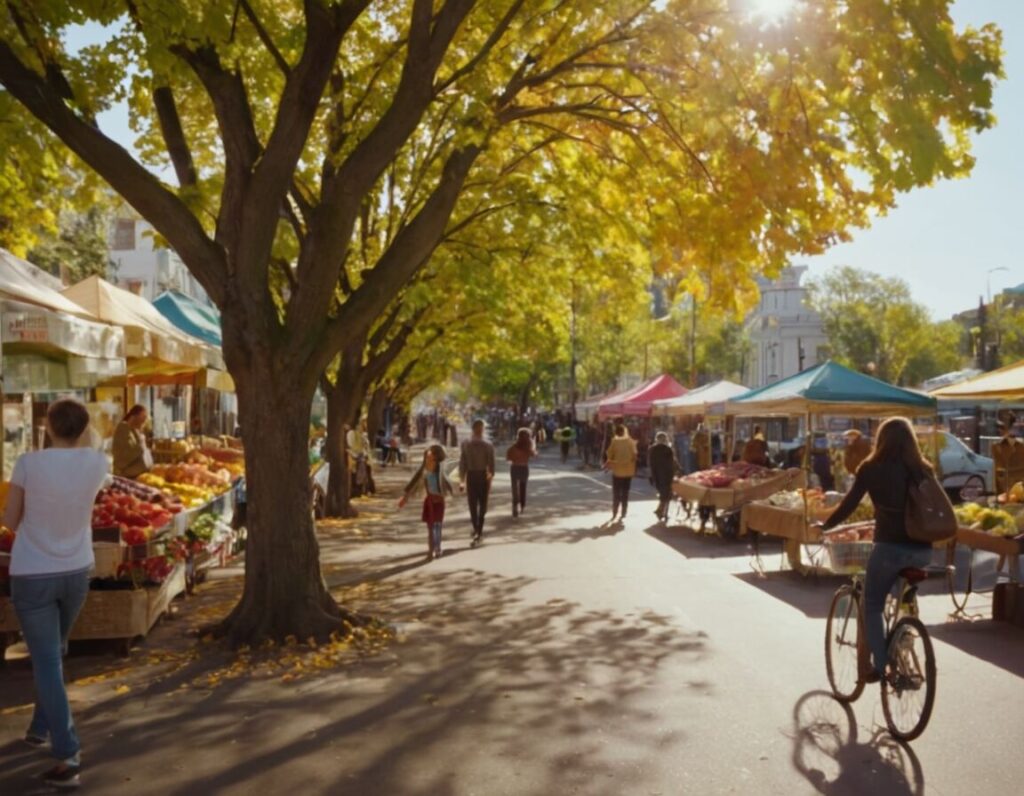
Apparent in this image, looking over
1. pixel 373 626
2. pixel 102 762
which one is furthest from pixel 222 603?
pixel 102 762

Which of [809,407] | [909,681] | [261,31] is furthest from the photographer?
[809,407]

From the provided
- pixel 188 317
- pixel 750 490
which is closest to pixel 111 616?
pixel 188 317

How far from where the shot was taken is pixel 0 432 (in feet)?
38.8

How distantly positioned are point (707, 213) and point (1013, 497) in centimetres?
567

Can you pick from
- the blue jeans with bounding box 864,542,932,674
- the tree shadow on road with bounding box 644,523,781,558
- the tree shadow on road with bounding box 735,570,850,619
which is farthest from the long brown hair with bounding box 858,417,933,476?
the tree shadow on road with bounding box 644,523,781,558

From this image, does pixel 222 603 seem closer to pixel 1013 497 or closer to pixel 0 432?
pixel 0 432

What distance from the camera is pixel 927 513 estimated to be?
6.34 meters

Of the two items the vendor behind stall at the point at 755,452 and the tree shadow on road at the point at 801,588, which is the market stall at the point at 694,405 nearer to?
the vendor behind stall at the point at 755,452

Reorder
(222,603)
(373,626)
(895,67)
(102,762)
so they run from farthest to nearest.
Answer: (222,603) → (373,626) → (895,67) → (102,762)

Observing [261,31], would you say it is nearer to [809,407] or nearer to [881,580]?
[881,580]

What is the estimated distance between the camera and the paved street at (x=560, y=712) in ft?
18.2

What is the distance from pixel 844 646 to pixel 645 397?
2756 centimetres

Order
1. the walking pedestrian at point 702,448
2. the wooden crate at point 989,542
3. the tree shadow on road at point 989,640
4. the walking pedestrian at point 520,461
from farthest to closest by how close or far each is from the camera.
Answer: the walking pedestrian at point 702,448, the walking pedestrian at point 520,461, the wooden crate at point 989,542, the tree shadow on road at point 989,640

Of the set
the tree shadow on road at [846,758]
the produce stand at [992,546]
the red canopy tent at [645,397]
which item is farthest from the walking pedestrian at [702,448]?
the tree shadow on road at [846,758]
